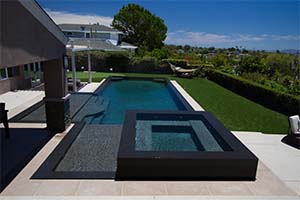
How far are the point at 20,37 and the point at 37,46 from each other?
2.82 feet

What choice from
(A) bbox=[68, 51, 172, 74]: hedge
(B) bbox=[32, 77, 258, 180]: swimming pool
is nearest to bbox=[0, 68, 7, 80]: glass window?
(B) bbox=[32, 77, 258, 180]: swimming pool

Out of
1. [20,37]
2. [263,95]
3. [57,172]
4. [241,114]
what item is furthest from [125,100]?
[20,37]

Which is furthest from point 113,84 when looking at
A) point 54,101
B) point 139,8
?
point 139,8

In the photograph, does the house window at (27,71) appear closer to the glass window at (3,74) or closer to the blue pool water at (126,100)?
the glass window at (3,74)

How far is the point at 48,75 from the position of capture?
7238 millimetres

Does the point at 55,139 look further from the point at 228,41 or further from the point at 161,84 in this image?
the point at 228,41

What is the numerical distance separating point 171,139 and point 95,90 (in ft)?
30.5

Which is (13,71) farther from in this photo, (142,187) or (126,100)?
(142,187)

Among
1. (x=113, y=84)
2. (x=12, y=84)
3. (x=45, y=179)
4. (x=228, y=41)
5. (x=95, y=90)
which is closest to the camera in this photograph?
(x=45, y=179)

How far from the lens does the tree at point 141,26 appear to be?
46.7 metres

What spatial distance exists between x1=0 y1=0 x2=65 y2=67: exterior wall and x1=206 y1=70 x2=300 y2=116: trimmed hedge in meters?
10.7

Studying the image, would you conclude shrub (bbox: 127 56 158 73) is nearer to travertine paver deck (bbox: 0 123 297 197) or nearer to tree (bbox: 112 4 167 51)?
tree (bbox: 112 4 167 51)

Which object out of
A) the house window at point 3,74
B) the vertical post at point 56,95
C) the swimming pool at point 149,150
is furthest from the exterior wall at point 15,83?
the vertical post at point 56,95

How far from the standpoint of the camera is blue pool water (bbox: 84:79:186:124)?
1042 cm
